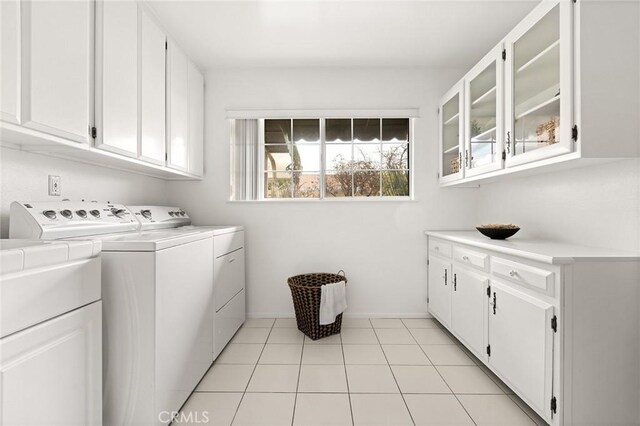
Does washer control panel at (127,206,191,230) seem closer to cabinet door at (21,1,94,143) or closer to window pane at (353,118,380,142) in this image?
cabinet door at (21,1,94,143)

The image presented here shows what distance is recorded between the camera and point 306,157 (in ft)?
10.7

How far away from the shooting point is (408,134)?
3270 mm

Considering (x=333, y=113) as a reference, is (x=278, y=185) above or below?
below

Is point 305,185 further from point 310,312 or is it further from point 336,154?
point 310,312

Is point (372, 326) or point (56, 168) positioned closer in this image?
point (56, 168)

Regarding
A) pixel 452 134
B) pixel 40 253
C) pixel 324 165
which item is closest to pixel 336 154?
pixel 324 165

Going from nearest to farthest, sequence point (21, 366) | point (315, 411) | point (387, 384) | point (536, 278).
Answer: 1. point (21, 366)
2. point (536, 278)
3. point (315, 411)
4. point (387, 384)

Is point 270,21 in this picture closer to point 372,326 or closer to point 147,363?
point 147,363

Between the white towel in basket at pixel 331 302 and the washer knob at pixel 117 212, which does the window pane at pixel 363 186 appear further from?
the washer knob at pixel 117 212

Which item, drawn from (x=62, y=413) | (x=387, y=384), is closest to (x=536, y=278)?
(x=387, y=384)

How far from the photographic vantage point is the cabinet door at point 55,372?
95cm

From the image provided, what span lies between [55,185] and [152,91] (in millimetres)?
875

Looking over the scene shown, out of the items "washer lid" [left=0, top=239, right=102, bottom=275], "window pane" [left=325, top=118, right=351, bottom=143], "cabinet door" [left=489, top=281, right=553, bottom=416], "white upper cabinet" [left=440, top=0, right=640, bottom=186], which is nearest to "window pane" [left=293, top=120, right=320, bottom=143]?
"window pane" [left=325, top=118, right=351, bottom=143]

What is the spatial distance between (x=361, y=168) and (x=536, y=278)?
204cm
